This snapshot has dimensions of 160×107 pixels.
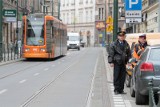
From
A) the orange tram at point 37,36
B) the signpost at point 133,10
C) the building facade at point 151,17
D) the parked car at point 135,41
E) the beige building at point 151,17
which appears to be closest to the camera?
the parked car at point 135,41

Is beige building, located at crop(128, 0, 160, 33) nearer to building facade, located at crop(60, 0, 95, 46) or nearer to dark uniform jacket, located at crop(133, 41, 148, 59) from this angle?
dark uniform jacket, located at crop(133, 41, 148, 59)

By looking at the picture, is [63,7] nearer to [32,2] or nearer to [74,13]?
[74,13]

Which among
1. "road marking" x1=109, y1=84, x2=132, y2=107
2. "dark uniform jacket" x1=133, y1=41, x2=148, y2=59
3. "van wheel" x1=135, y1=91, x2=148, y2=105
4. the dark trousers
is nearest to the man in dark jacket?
the dark trousers

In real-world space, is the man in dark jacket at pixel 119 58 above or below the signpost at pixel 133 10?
below

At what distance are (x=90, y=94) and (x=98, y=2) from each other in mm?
111585

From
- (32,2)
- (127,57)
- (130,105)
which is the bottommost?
(130,105)

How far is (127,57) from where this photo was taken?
15477 millimetres

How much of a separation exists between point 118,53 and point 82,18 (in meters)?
115

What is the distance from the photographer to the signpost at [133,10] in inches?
913

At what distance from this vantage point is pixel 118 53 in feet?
50.5

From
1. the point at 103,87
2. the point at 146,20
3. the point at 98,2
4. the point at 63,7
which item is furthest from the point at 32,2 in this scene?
the point at 103,87

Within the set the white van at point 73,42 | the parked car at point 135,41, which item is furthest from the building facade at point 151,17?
the parked car at point 135,41

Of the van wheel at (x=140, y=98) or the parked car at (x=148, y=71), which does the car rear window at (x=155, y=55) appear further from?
the van wheel at (x=140, y=98)

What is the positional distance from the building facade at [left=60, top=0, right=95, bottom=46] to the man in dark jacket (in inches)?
4270
